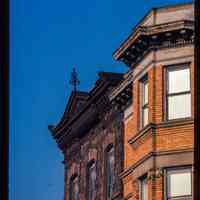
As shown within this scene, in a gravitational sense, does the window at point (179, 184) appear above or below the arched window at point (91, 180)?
below

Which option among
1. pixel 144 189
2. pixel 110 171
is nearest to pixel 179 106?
pixel 144 189

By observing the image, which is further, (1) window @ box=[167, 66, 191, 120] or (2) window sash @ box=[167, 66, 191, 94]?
(2) window sash @ box=[167, 66, 191, 94]

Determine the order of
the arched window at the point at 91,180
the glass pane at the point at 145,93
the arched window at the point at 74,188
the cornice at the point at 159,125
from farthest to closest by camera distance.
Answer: the arched window at the point at 74,188, the arched window at the point at 91,180, the glass pane at the point at 145,93, the cornice at the point at 159,125

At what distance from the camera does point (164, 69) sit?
33125 millimetres

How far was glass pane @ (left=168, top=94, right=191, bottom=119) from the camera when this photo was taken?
32281 millimetres

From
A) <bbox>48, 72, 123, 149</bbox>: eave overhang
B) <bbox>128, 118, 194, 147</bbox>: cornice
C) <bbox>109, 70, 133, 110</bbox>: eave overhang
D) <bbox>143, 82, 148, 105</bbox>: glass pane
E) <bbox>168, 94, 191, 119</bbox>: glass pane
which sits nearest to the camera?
<bbox>128, 118, 194, 147</bbox>: cornice

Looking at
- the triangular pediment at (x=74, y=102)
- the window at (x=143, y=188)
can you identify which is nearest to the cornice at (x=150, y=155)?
the window at (x=143, y=188)

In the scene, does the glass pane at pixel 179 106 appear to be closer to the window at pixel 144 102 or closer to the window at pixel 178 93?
the window at pixel 178 93

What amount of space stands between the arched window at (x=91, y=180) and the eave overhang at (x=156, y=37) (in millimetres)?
7127

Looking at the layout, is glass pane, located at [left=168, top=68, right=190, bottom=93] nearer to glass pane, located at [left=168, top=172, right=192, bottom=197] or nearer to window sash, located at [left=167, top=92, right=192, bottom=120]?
window sash, located at [left=167, top=92, right=192, bottom=120]

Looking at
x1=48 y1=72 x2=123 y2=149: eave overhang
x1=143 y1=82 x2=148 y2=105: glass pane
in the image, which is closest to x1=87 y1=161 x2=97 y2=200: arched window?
x1=48 y1=72 x2=123 y2=149: eave overhang

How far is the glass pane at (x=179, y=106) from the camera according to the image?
106 ft
